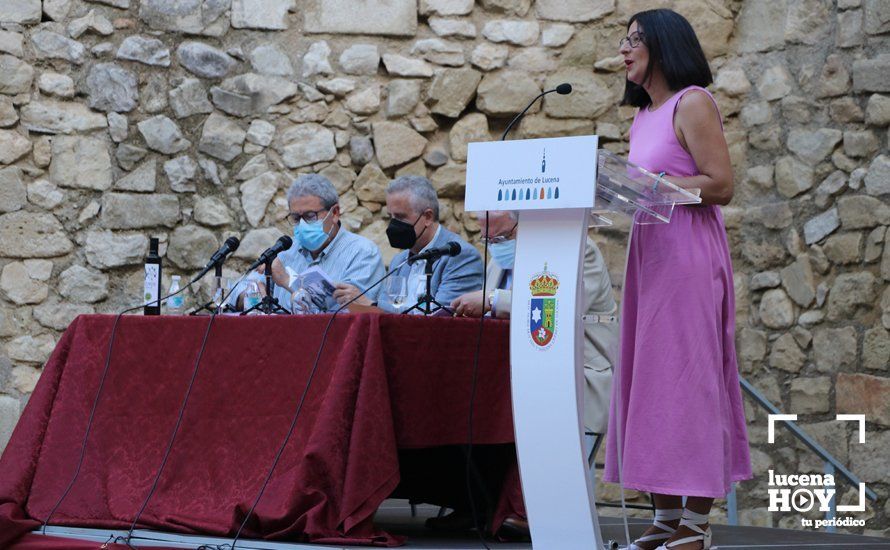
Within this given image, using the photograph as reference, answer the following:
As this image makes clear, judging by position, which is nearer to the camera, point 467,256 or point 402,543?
point 402,543

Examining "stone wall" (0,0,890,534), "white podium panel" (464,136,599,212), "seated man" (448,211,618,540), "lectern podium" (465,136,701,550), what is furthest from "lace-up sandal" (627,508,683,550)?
"stone wall" (0,0,890,534)

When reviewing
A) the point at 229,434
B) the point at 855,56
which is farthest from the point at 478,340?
the point at 855,56

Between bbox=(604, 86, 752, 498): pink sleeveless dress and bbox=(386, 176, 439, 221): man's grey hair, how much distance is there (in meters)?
1.63

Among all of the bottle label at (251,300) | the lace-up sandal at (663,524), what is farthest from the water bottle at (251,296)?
the lace-up sandal at (663,524)

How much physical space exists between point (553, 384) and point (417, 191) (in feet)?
6.55

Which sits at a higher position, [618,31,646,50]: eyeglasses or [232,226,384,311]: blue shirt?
[618,31,646,50]: eyeglasses

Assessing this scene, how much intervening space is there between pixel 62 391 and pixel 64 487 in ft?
0.95

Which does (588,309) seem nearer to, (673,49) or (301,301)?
(301,301)

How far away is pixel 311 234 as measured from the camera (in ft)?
14.5

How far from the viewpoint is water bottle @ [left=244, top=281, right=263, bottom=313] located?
3729 mm

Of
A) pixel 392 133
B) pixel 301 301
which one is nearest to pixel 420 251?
pixel 301 301

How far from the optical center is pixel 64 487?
3365 mm

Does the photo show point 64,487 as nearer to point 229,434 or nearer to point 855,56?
point 229,434

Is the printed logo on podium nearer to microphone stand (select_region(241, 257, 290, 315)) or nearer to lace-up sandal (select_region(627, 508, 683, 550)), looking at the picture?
lace-up sandal (select_region(627, 508, 683, 550))
